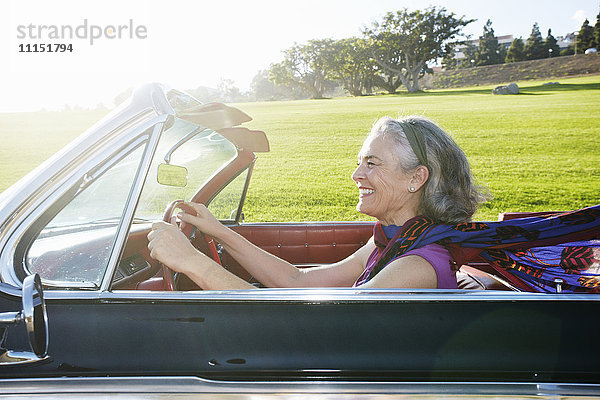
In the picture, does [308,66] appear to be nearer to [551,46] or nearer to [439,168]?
[551,46]

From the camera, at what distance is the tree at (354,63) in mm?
54781

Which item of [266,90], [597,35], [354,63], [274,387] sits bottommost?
[274,387]

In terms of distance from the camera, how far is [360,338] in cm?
138

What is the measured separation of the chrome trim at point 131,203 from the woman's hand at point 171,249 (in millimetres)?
209

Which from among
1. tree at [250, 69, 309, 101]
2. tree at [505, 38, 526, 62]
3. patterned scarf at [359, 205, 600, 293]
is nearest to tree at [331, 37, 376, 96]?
tree at [250, 69, 309, 101]

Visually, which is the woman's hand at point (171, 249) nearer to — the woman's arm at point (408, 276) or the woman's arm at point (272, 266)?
the woman's arm at point (272, 266)

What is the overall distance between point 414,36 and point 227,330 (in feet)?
189

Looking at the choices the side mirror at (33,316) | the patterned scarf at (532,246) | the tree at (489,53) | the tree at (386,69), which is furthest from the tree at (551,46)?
the side mirror at (33,316)

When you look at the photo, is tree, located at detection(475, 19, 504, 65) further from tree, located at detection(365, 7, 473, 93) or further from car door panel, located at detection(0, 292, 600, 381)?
car door panel, located at detection(0, 292, 600, 381)

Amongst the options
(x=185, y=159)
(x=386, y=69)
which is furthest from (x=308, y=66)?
(x=185, y=159)

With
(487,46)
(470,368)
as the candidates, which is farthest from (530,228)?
(487,46)

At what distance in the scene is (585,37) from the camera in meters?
58.0

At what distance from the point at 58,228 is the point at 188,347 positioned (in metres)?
0.60

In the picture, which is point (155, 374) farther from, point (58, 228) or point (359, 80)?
point (359, 80)
